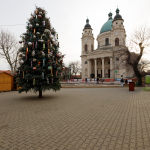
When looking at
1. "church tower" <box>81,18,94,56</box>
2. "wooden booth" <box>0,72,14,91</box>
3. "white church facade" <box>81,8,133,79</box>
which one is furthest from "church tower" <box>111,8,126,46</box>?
"wooden booth" <box>0,72,14,91</box>

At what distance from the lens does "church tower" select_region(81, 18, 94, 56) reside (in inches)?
2532

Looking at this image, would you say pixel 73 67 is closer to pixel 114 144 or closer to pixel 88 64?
pixel 88 64

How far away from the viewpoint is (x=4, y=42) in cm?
2473

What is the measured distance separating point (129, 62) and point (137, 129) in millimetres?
21170

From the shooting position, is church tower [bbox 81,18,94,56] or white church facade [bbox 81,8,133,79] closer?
white church facade [bbox 81,8,133,79]

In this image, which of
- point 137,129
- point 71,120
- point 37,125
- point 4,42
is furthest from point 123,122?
point 4,42

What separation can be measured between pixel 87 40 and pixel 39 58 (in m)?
57.9

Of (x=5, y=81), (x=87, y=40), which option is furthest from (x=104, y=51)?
(x=5, y=81)

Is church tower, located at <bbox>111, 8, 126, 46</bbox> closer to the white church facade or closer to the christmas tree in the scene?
the white church facade

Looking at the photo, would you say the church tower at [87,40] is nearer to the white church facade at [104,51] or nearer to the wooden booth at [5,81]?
the white church facade at [104,51]

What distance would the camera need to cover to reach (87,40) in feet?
211

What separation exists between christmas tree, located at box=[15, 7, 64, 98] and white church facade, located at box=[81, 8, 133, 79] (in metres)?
42.8

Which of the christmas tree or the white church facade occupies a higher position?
the white church facade

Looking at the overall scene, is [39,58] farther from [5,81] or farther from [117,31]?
[117,31]
